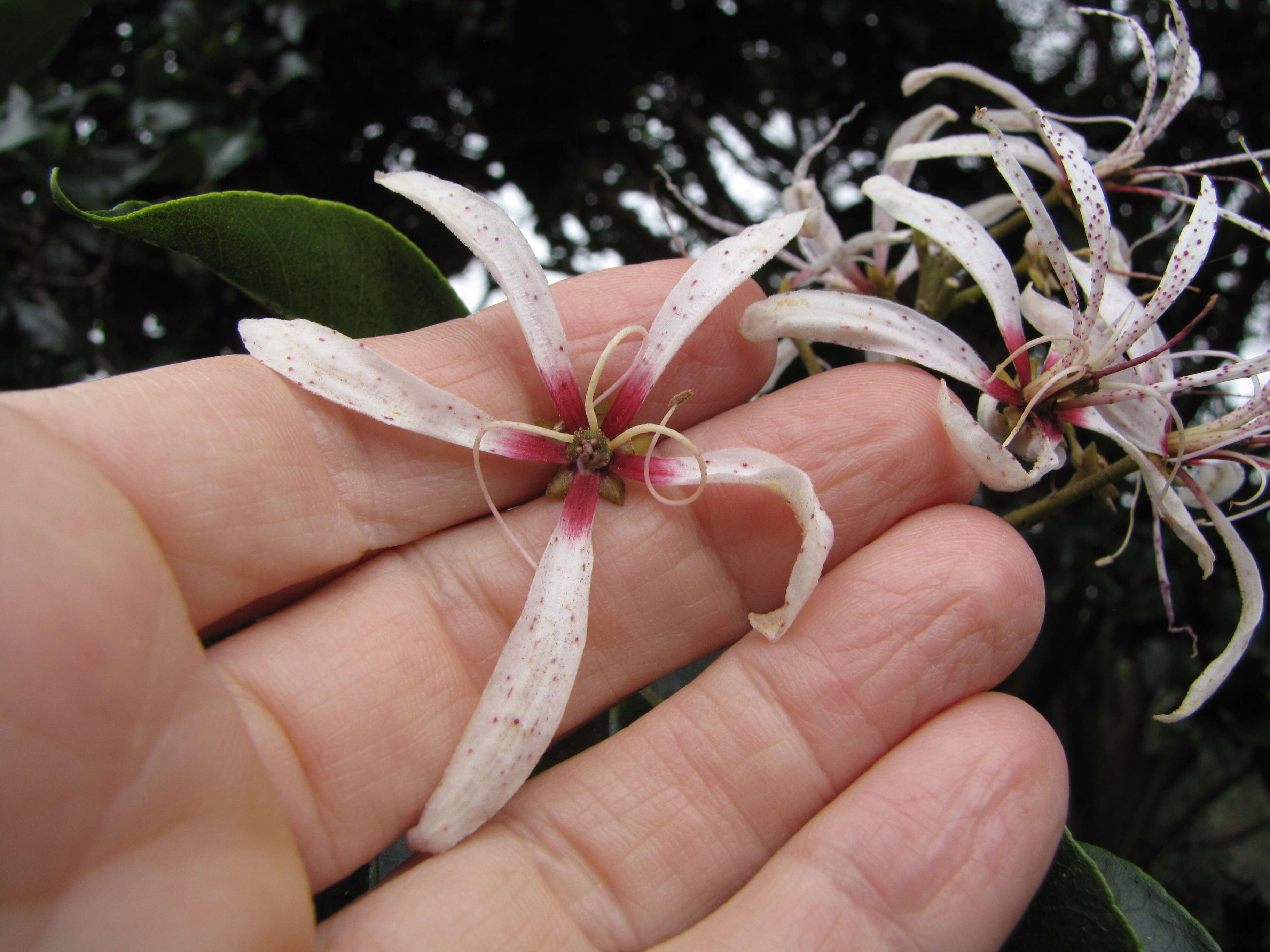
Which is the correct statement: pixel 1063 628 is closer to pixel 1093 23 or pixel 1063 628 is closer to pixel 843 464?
pixel 843 464

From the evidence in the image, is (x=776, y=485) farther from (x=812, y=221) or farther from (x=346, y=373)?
(x=346, y=373)

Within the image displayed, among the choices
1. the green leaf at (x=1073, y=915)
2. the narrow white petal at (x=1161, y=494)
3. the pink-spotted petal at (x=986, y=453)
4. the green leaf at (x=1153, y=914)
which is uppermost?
the pink-spotted petal at (x=986, y=453)

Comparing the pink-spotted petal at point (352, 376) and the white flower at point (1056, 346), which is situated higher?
the pink-spotted petal at point (352, 376)

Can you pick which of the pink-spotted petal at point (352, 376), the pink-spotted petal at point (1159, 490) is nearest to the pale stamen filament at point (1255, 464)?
the pink-spotted petal at point (1159, 490)

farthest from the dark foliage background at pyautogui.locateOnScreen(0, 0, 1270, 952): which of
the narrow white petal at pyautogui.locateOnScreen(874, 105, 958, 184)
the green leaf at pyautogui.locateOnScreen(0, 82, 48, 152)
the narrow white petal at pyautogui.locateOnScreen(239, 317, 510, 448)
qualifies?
the narrow white petal at pyautogui.locateOnScreen(239, 317, 510, 448)

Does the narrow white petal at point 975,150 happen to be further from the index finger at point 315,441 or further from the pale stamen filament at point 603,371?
the pale stamen filament at point 603,371

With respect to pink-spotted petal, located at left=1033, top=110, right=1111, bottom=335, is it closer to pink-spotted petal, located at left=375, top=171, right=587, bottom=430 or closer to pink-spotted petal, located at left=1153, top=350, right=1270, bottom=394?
pink-spotted petal, located at left=1153, top=350, right=1270, bottom=394

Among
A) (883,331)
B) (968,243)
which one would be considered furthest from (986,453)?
(968,243)
